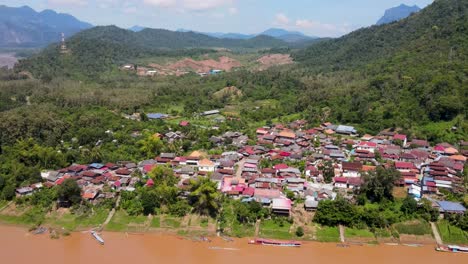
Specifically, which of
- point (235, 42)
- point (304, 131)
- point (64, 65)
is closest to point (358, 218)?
point (304, 131)

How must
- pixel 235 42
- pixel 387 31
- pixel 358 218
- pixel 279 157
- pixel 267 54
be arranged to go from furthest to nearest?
1. pixel 235 42
2. pixel 267 54
3. pixel 387 31
4. pixel 279 157
5. pixel 358 218

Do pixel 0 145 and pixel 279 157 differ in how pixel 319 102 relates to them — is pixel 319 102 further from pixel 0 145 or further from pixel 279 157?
pixel 0 145

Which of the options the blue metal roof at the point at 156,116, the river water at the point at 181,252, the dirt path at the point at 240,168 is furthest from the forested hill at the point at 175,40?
the river water at the point at 181,252

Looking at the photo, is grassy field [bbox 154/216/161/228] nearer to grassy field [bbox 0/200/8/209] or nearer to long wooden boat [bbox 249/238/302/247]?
long wooden boat [bbox 249/238/302/247]

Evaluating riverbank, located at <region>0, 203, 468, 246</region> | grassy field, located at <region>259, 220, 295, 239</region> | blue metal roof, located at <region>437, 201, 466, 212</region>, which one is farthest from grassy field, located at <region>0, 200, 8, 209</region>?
blue metal roof, located at <region>437, 201, 466, 212</region>

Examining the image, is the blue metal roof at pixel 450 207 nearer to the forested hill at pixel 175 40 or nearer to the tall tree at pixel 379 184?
the tall tree at pixel 379 184

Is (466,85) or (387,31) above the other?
(387,31)

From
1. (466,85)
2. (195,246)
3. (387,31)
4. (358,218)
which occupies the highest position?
(387,31)
